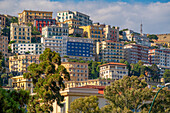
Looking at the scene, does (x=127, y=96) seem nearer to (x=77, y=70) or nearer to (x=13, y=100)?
(x=13, y=100)

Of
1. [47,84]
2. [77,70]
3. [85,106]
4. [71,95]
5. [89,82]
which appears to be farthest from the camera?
[77,70]

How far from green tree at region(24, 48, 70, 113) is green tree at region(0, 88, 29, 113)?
66.8 ft

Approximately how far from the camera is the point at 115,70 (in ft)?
651

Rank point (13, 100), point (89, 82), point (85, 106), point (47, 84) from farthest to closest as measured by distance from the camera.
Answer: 1. point (89, 82)
2. point (85, 106)
3. point (47, 84)
4. point (13, 100)

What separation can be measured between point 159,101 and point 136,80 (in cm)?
462

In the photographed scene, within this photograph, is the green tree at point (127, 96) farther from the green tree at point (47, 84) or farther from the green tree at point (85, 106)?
the green tree at point (47, 84)

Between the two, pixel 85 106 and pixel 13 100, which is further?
pixel 85 106

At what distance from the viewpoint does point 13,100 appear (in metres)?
35.6

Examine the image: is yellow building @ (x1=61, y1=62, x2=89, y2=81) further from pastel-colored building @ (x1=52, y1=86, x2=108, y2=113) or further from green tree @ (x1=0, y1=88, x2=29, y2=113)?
green tree @ (x1=0, y1=88, x2=29, y2=113)

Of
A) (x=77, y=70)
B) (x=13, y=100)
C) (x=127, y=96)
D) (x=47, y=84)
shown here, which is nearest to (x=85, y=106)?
(x=47, y=84)

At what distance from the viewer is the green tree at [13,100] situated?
34.3 m

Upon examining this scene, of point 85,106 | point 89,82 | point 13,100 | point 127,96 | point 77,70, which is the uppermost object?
point 13,100

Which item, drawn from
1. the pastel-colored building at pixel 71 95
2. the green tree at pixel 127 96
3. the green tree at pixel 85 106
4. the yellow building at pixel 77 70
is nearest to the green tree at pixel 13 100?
the green tree at pixel 85 106

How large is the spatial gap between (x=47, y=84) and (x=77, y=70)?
444 feet
